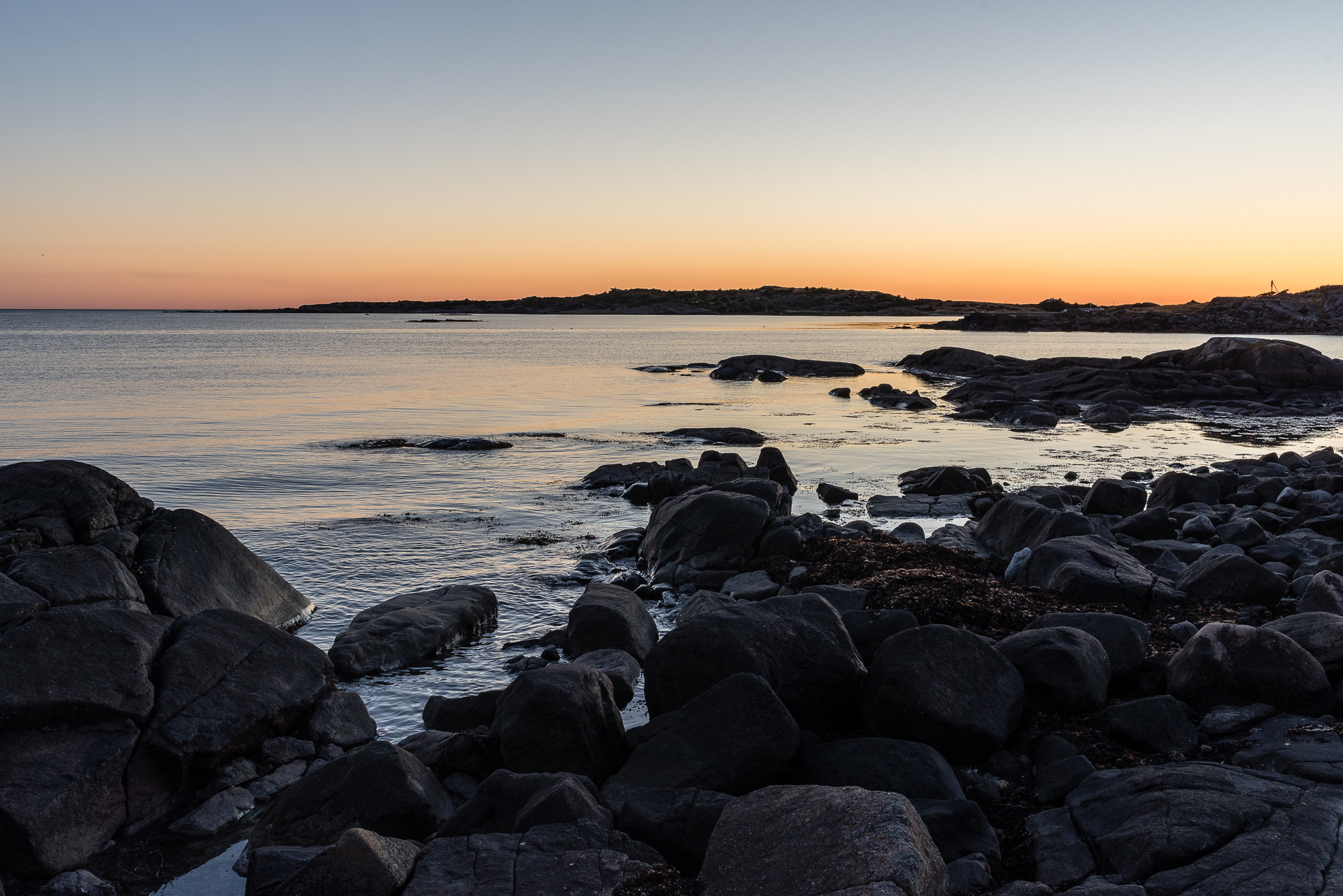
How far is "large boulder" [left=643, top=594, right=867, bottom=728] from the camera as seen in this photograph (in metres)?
7.22

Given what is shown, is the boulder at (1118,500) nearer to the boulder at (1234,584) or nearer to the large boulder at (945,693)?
the boulder at (1234,584)

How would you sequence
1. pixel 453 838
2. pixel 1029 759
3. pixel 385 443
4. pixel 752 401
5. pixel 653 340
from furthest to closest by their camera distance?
pixel 653 340 < pixel 752 401 < pixel 385 443 < pixel 1029 759 < pixel 453 838

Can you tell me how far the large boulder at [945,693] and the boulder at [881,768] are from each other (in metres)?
0.26

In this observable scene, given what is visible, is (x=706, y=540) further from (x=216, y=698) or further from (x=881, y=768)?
(x=216, y=698)

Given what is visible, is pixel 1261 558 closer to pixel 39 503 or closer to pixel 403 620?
pixel 403 620

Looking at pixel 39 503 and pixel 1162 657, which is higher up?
pixel 39 503

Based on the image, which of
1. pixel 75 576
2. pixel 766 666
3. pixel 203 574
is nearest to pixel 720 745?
pixel 766 666

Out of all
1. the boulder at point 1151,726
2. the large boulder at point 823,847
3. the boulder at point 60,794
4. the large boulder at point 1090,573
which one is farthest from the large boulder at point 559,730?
the large boulder at point 1090,573

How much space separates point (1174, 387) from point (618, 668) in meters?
44.4

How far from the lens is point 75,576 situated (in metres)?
8.49

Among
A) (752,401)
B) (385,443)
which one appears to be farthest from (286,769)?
(752,401)

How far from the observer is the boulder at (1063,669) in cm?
711

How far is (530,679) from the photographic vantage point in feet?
23.4

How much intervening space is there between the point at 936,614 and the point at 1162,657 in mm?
2439
